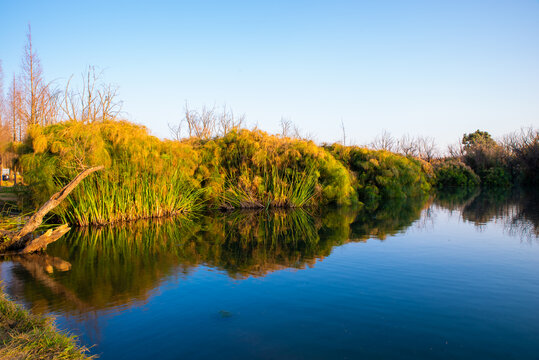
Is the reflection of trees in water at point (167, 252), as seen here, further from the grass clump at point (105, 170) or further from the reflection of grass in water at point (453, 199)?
the reflection of grass in water at point (453, 199)

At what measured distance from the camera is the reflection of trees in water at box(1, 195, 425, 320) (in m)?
6.11

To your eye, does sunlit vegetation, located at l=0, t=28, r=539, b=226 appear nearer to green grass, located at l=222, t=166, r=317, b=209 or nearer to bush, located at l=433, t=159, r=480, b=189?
green grass, located at l=222, t=166, r=317, b=209

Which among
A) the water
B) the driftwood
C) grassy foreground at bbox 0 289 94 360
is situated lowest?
the water

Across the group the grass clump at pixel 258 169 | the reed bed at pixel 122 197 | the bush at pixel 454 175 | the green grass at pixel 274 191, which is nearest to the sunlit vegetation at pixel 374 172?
the grass clump at pixel 258 169

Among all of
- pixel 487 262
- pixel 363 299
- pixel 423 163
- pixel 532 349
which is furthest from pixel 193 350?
pixel 423 163

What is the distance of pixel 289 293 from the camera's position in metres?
→ 6.20

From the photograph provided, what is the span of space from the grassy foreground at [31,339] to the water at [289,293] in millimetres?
341

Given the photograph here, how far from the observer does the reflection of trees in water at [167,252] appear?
6114mm

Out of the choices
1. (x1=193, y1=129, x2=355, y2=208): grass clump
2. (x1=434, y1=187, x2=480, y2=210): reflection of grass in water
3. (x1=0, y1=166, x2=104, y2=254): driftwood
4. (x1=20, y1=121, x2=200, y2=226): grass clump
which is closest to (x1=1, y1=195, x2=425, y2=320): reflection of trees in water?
(x1=0, y1=166, x2=104, y2=254): driftwood

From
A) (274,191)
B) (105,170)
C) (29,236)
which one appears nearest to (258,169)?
(274,191)

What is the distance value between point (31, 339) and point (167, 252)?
5263 millimetres

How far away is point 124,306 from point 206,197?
12154mm

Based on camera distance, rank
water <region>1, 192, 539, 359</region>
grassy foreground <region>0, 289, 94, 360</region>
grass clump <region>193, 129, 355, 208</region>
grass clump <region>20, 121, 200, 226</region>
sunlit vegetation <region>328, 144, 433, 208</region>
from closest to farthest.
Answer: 1. grassy foreground <region>0, 289, 94, 360</region>
2. water <region>1, 192, 539, 359</region>
3. grass clump <region>20, 121, 200, 226</region>
4. grass clump <region>193, 129, 355, 208</region>
5. sunlit vegetation <region>328, 144, 433, 208</region>

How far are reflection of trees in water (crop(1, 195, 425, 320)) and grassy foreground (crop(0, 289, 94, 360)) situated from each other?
0.69 metres
